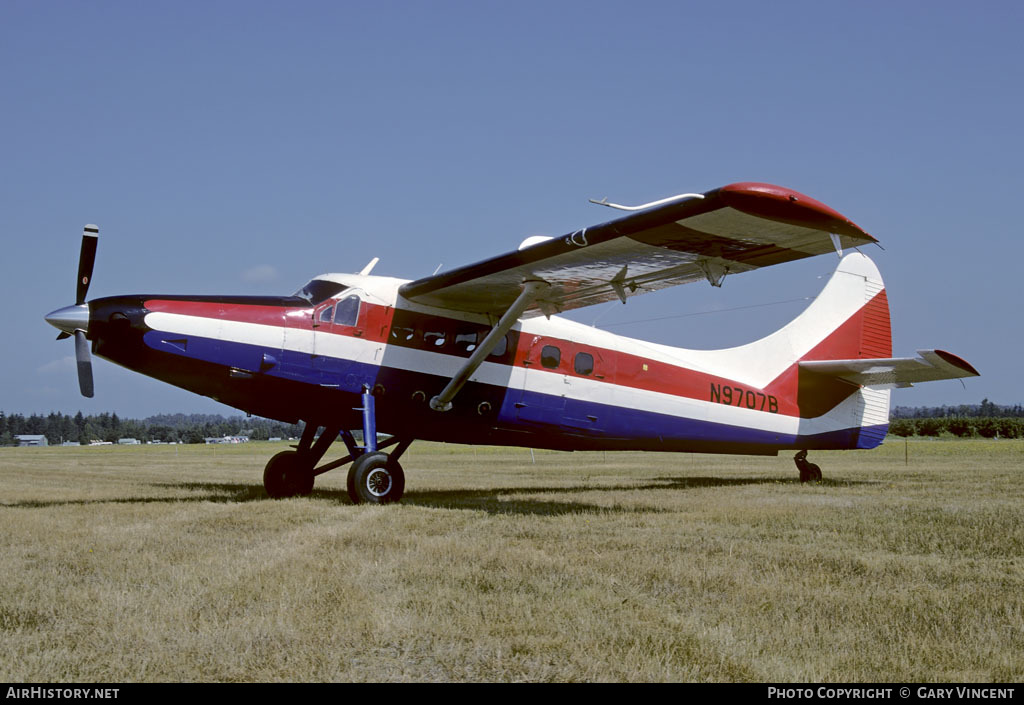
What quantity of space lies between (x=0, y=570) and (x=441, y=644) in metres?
4.17

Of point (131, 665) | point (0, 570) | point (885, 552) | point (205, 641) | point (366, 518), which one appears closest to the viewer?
point (131, 665)

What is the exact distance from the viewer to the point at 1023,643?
4371mm

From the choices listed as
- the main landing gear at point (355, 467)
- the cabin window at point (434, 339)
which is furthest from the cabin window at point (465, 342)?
the main landing gear at point (355, 467)

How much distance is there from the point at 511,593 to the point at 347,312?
7.22 metres

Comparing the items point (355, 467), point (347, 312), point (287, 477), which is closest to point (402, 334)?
point (347, 312)

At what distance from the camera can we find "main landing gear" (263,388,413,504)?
1146cm

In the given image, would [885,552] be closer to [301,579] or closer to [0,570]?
[301,579]

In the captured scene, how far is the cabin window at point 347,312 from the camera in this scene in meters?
11.9

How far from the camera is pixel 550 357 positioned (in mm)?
13562

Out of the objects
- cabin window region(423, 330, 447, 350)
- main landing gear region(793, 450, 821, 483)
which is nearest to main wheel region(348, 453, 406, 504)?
cabin window region(423, 330, 447, 350)

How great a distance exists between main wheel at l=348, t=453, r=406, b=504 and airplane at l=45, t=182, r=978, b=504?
3 centimetres

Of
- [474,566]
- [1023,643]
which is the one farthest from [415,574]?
[1023,643]

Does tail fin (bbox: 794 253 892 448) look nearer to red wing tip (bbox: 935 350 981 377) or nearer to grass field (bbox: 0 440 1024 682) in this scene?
red wing tip (bbox: 935 350 981 377)

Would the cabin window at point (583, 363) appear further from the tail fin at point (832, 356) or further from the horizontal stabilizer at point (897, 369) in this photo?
the horizontal stabilizer at point (897, 369)
